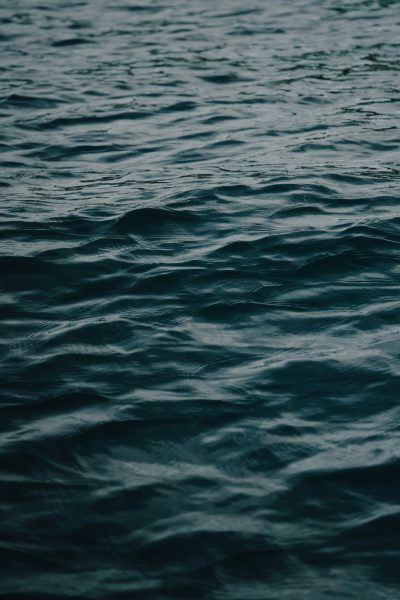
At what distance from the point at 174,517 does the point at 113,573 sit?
47cm

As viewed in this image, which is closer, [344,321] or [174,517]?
[174,517]

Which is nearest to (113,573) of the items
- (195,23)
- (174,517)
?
(174,517)

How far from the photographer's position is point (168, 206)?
25.4 ft

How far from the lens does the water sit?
12.0 feet

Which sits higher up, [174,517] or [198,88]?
[198,88]

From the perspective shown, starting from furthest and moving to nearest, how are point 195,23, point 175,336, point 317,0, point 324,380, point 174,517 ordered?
point 317,0, point 195,23, point 175,336, point 324,380, point 174,517

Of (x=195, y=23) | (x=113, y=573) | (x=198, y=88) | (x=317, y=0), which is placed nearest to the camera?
(x=113, y=573)

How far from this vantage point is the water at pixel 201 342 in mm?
3656

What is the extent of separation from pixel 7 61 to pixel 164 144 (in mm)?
5895

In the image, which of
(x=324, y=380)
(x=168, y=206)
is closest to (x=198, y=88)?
(x=168, y=206)

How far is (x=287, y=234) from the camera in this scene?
282 inches

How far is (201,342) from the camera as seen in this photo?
5.41 meters

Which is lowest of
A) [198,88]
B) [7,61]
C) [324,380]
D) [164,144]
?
[324,380]

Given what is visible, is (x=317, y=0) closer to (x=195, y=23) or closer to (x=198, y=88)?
(x=195, y=23)
